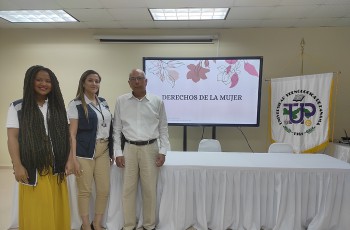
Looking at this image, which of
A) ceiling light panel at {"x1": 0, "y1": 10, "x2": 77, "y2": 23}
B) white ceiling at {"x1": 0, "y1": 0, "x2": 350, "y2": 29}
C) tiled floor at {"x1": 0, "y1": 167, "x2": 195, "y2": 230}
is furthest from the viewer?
ceiling light panel at {"x1": 0, "y1": 10, "x2": 77, "y2": 23}

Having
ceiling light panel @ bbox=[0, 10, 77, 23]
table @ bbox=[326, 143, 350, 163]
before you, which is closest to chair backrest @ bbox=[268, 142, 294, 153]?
table @ bbox=[326, 143, 350, 163]

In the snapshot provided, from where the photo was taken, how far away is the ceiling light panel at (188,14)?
3.62 meters

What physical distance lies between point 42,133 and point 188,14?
296 centimetres

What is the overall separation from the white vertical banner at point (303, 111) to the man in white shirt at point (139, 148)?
254cm

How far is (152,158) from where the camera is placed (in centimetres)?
227

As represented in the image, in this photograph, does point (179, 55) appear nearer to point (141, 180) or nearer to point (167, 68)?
point (167, 68)

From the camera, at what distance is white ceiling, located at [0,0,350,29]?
330 cm

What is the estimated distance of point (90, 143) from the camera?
6.79 ft

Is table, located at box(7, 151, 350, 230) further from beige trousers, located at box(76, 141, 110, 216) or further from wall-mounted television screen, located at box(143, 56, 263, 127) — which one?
wall-mounted television screen, located at box(143, 56, 263, 127)

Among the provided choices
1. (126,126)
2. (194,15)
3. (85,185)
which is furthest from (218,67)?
(85,185)

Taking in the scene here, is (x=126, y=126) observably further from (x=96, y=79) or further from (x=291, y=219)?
(x=291, y=219)

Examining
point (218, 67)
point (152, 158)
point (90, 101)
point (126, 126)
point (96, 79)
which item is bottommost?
point (152, 158)

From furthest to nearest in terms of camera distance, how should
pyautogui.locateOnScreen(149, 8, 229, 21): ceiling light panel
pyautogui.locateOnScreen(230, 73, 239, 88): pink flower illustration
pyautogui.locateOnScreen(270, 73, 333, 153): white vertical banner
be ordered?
1. pyautogui.locateOnScreen(230, 73, 239, 88): pink flower illustration
2. pyautogui.locateOnScreen(270, 73, 333, 153): white vertical banner
3. pyautogui.locateOnScreen(149, 8, 229, 21): ceiling light panel

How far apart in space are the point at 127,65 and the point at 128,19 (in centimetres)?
87
